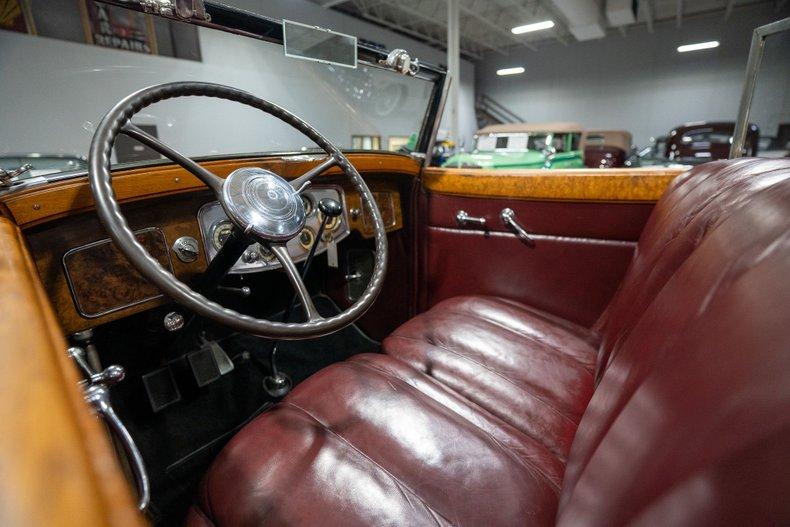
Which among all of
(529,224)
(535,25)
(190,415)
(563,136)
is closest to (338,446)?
(190,415)

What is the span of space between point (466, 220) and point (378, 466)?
1.09 metres

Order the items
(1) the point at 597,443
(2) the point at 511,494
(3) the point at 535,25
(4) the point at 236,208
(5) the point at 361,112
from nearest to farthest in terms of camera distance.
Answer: (1) the point at 597,443
(2) the point at 511,494
(4) the point at 236,208
(5) the point at 361,112
(3) the point at 535,25

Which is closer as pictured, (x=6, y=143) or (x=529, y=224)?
(x=6, y=143)

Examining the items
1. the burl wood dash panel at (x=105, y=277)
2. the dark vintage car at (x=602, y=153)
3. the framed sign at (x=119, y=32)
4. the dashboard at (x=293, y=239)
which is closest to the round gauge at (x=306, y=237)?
the dashboard at (x=293, y=239)

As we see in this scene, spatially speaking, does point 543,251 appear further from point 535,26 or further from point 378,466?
point 535,26

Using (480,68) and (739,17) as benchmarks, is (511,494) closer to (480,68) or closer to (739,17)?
(739,17)

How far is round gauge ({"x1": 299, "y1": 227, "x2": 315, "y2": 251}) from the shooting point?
1.27 meters

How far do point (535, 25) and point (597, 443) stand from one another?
12.3m

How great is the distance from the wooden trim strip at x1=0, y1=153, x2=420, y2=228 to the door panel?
649 millimetres

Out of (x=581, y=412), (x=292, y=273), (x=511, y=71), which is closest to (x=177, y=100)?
(x=292, y=273)

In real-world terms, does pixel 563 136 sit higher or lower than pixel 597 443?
higher

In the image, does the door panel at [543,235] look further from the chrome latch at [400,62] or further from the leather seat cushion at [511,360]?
the chrome latch at [400,62]

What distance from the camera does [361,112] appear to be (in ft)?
7.29

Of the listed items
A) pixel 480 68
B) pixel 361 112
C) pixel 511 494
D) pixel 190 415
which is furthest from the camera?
pixel 480 68
